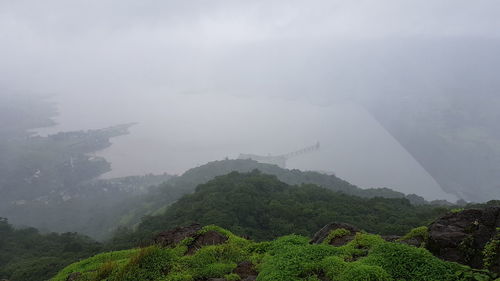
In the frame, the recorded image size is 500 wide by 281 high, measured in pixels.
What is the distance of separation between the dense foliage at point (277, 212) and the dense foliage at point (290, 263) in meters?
25.5

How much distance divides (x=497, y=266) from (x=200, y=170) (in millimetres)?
95390

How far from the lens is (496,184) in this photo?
112812mm

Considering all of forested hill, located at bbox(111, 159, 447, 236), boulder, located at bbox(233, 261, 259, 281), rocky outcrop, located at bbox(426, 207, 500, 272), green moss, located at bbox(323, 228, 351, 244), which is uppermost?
rocky outcrop, located at bbox(426, 207, 500, 272)

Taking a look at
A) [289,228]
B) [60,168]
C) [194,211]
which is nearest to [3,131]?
[60,168]

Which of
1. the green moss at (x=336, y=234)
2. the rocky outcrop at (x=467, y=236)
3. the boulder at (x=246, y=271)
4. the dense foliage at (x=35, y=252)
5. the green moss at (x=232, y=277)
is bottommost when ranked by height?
the dense foliage at (x=35, y=252)

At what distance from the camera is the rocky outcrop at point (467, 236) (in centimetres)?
655

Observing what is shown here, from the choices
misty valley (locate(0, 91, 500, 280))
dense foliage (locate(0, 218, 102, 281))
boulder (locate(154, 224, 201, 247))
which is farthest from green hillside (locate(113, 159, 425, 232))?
boulder (locate(154, 224, 201, 247))

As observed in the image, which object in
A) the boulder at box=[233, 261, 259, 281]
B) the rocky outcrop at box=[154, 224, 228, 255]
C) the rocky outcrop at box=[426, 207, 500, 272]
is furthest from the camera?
the rocky outcrop at box=[154, 224, 228, 255]

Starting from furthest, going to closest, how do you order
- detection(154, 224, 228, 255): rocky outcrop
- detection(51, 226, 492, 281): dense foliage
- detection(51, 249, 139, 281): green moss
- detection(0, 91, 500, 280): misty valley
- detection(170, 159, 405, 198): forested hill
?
detection(170, 159, 405, 198): forested hill < detection(154, 224, 228, 255): rocky outcrop < detection(51, 249, 139, 281): green moss < detection(0, 91, 500, 280): misty valley < detection(51, 226, 492, 281): dense foliage

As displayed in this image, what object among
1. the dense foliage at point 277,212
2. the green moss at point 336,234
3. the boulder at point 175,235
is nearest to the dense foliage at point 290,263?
the boulder at point 175,235

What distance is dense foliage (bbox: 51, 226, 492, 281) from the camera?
6.13 meters

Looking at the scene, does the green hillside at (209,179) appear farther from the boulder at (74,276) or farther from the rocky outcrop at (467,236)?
the rocky outcrop at (467,236)

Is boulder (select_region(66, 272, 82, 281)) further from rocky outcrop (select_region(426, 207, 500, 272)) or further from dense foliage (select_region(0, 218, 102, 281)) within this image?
dense foliage (select_region(0, 218, 102, 281))

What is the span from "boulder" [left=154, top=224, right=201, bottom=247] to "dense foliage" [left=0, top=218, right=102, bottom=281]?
19571 mm
